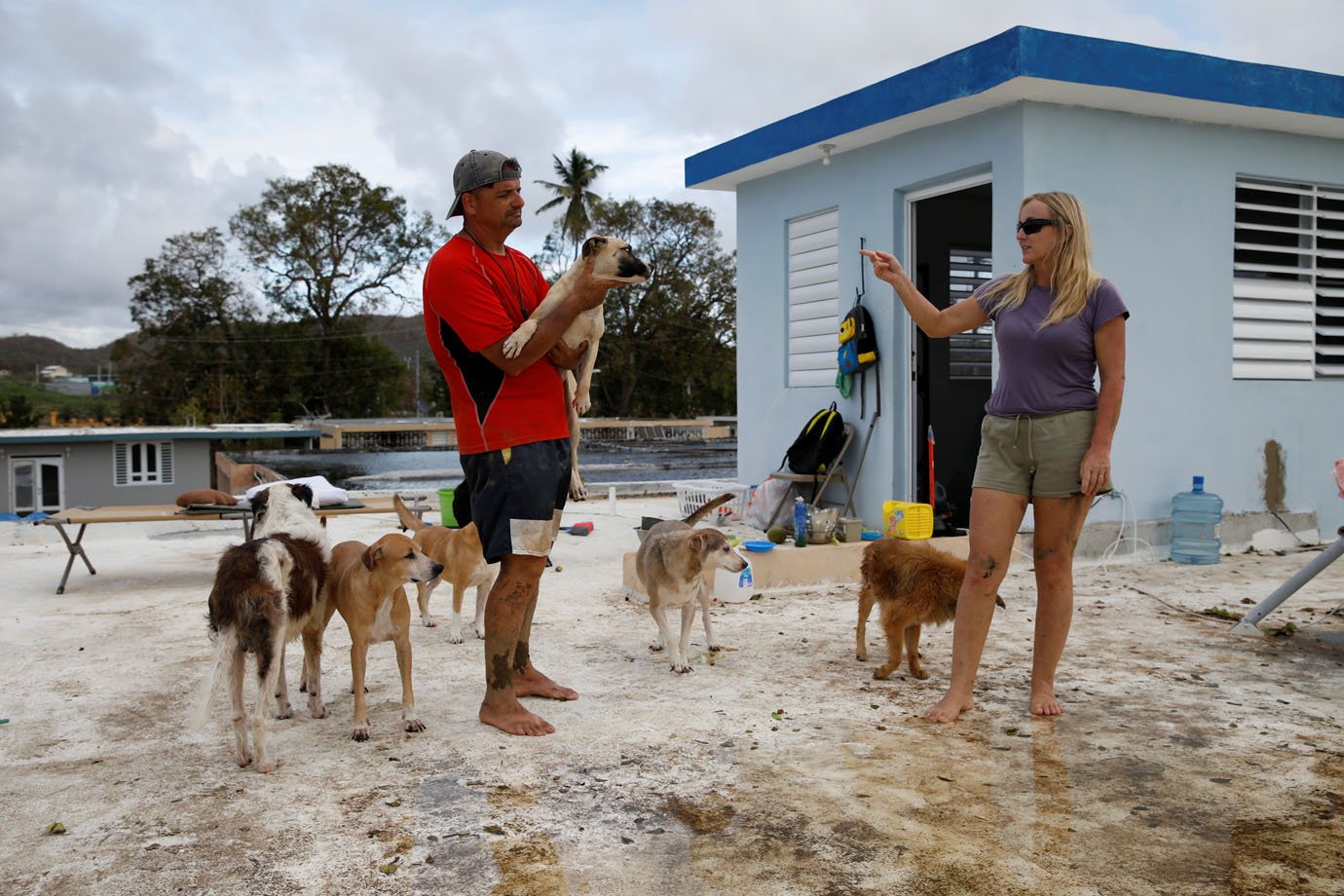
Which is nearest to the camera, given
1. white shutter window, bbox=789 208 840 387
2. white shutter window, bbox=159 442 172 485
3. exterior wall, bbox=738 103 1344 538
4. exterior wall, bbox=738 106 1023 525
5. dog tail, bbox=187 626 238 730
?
dog tail, bbox=187 626 238 730

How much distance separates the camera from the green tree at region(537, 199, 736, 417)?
45.2m

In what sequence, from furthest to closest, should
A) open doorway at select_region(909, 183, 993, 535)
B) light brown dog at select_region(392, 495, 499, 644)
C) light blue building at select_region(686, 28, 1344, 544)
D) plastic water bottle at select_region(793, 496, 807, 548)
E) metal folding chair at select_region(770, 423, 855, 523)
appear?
open doorway at select_region(909, 183, 993, 535)
metal folding chair at select_region(770, 423, 855, 523)
light blue building at select_region(686, 28, 1344, 544)
plastic water bottle at select_region(793, 496, 807, 548)
light brown dog at select_region(392, 495, 499, 644)

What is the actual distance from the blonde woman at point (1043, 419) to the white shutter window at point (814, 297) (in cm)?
466

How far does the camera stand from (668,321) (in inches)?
1839

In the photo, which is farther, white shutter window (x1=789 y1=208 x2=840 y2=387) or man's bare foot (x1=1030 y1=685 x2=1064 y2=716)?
white shutter window (x1=789 y1=208 x2=840 y2=387)

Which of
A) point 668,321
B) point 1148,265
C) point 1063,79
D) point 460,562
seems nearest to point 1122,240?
point 1148,265

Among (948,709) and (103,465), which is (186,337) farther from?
(948,709)

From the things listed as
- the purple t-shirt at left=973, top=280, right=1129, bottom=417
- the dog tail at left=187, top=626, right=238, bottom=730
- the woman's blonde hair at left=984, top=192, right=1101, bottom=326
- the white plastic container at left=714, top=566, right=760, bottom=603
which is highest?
the woman's blonde hair at left=984, top=192, right=1101, bottom=326

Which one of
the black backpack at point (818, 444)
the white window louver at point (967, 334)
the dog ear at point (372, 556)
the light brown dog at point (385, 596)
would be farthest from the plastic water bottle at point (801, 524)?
the dog ear at point (372, 556)

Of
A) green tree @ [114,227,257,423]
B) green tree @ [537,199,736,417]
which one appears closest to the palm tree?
green tree @ [537,199,736,417]

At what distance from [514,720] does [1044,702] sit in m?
2.18

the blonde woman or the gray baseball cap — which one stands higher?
the gray baseball cap

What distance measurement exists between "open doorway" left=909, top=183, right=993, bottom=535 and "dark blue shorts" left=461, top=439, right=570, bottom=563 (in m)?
5.58

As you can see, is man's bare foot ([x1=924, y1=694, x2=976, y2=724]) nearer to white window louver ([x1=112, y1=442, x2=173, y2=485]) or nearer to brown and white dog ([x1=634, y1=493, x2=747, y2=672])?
brown and white dog ([x1=634, y1=493, x2=747, y2=672])
